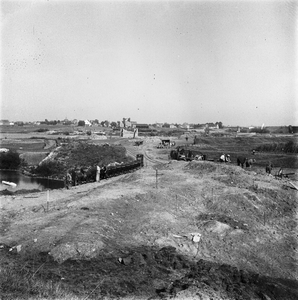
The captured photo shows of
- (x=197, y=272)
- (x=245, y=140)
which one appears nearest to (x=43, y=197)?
(x=197, y=272)

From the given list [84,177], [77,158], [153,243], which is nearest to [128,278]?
[153,243]

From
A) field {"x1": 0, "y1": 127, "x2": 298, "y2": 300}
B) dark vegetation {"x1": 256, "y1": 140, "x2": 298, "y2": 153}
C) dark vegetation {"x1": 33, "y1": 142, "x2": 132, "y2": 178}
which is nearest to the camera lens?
field {"x1": 0, "y1": 127, "x2": 298, "y2": 300}

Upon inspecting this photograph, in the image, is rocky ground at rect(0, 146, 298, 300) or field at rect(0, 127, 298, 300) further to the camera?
rocky ground at rect(0, 146, 298, 300)

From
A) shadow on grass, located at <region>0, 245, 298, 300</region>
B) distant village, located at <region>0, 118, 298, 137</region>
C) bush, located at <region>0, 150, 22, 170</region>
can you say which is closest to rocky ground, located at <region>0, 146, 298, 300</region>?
shadow on grass, located at <region>0, 245, 298, 300</region>

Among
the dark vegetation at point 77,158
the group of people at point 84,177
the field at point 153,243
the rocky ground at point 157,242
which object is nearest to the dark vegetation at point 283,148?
the dark vegetation at point 77,158

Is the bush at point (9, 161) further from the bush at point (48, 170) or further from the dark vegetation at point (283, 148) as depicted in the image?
the dark vegetation at point (283, 148)

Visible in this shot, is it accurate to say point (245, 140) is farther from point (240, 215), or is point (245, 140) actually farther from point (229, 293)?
point (229, 293)

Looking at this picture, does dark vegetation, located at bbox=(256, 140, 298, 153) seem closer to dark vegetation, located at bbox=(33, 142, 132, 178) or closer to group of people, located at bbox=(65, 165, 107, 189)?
dark vegetation, located at bbox=(33, 142, 132, 178)
